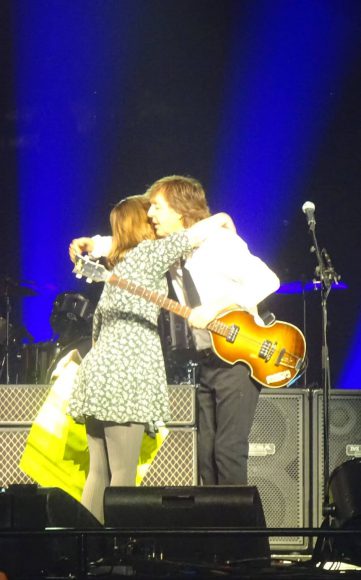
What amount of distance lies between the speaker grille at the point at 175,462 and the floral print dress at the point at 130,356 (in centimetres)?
131

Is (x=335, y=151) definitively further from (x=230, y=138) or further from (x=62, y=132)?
(x=62, y=132)

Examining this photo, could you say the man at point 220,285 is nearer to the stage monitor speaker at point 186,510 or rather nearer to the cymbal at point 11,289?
the stage monitor speaker at point 186,510

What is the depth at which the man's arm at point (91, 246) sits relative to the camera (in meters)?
4.83

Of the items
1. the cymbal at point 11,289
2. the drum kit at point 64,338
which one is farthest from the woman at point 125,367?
the cymbal at point 11,289

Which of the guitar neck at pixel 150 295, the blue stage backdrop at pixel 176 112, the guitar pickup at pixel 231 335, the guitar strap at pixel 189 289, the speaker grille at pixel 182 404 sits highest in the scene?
the blue stage backdrop at pixel 176 112

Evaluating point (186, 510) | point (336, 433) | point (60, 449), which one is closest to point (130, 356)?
point (186, 510)

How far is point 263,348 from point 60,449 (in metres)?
1.26

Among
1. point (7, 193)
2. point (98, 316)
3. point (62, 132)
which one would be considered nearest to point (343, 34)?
point (62, 132)

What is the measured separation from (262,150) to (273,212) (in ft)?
2.16

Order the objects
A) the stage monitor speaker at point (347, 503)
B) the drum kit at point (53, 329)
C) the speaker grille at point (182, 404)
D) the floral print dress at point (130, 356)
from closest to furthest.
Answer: the stage monitor speaker at point (347, 503)
the floral print dress at point (130, 356)
the speaker grille at point (182, 404)
the drum kit at point (53, 329)

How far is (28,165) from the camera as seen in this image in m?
10.3

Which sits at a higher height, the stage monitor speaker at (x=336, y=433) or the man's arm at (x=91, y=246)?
the man's arm at (x=91, y=246)

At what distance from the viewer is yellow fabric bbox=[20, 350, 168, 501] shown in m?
5.29

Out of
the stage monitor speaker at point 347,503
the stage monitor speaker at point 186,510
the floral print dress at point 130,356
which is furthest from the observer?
the floral print dress at point 130,356
